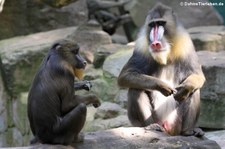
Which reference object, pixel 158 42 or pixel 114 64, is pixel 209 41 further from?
pixel 158 42

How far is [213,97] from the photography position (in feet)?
23.1

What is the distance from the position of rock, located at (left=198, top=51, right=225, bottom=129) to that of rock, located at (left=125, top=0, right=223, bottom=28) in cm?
414

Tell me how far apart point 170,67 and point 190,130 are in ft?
2.02

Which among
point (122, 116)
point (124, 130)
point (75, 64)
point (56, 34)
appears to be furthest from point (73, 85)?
Answer: point (56, 34)

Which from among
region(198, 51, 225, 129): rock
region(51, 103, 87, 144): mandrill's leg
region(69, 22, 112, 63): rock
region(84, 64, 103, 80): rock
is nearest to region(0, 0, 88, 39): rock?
region(69, 22, 112, 63): rock

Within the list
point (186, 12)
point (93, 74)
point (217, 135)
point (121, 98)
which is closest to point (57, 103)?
point (217, 135)

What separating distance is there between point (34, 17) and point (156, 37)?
6261mm

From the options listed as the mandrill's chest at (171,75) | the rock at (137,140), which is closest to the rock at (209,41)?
the mandrill's chest at (171,75)

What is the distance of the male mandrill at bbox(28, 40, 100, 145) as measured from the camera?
14.8 feet

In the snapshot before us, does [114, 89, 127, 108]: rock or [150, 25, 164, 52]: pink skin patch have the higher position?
[150, 25, 164, 52]: pink skin patch

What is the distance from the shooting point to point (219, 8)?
37.4 feet

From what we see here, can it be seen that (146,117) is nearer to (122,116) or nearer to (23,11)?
(122,116)

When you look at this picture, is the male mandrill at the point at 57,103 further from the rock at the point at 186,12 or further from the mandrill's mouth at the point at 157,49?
the rock at the point at 186,12

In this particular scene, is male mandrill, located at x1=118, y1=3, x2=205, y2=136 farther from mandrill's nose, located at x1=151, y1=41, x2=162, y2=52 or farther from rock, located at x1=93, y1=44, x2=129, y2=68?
rock, located at x1=93, y1=44, x2=129, y2=68
